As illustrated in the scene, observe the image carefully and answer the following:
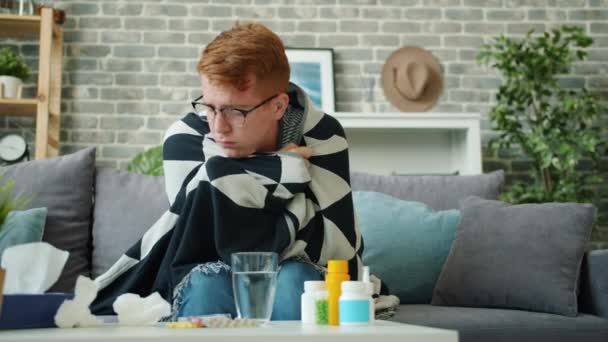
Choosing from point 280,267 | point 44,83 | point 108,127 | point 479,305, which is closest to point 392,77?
point 108,127

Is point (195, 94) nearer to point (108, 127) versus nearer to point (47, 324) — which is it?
point (108, 127)

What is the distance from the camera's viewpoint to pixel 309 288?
1.26 meters

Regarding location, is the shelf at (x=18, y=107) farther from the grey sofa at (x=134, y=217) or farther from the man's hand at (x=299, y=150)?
the man's hand at (x=299, y=150)

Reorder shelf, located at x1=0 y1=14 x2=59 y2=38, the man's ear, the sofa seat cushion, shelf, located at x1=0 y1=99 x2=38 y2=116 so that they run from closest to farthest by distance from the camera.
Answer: the man's ear → the sofa seat cushion → shelf, located at x1=0 y1=99 x2=38 y2=116 → shelf, located at x1=0 y1=14 x2=59 y2=38

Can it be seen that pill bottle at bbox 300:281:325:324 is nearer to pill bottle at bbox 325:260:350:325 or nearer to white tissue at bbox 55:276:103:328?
pill bottle at bbox 325:260:350:325

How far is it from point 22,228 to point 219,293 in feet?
3.48

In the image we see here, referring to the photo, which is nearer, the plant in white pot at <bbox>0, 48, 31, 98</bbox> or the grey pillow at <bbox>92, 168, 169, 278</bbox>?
the grey pillow at <bbox>92, 168, 169, 278</bbox>

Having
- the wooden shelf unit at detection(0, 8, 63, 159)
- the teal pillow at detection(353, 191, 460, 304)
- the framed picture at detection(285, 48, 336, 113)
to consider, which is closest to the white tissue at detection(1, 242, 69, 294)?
the teal pillow at detection(353, 191, 460, 304)

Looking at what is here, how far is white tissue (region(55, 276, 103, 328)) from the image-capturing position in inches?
45.4

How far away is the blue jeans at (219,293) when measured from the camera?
5.03 ft

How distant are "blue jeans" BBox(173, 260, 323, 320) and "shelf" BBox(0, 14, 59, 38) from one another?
3.01 m

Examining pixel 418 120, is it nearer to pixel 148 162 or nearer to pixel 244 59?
pixel 148 162

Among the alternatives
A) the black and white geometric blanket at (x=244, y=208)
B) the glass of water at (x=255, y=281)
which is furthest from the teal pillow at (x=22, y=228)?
the glass of water at (x=255, y=281)

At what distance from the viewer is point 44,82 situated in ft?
13.4
